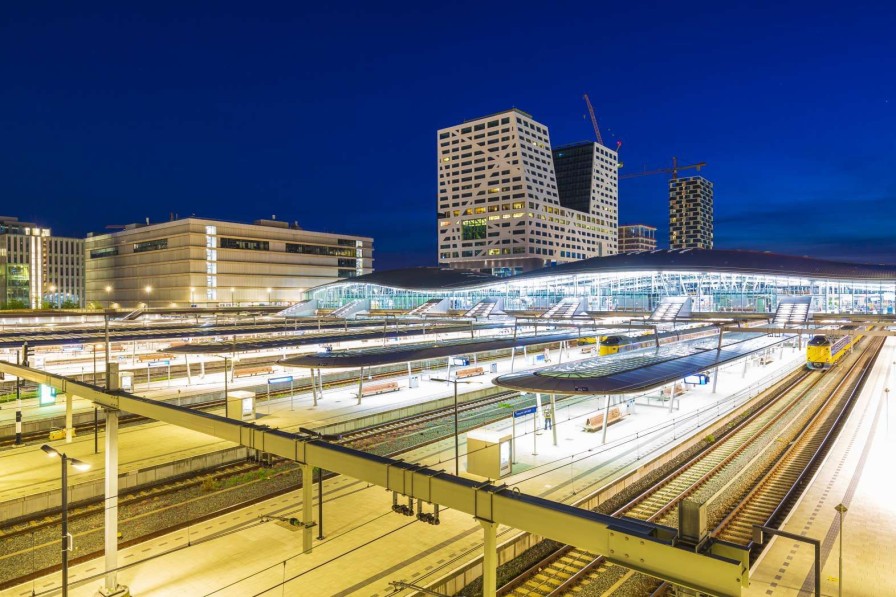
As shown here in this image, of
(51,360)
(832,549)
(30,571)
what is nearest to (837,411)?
(832,549)

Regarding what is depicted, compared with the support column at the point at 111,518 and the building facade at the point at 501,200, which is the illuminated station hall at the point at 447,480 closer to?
the support column at the point at 111,518

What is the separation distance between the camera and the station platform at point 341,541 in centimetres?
1224

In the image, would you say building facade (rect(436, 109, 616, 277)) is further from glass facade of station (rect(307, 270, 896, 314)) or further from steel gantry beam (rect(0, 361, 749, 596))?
steel gantry beam (rect(0, 361, 749, 596))

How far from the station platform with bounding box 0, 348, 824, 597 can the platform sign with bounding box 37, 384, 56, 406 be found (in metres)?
6.34

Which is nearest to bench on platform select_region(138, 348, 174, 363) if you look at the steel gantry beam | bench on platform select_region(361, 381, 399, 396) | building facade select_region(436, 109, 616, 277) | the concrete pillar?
bench on platform select_region(361, 381, 399, 396)

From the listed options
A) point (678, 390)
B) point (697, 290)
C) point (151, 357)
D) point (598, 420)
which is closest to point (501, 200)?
point (697, 290)

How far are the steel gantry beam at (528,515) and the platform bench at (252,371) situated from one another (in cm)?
3056

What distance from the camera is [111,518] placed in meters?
12.0

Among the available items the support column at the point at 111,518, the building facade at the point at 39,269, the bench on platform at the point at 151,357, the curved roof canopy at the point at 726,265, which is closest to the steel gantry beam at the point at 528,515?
the support column at the point at 111,518

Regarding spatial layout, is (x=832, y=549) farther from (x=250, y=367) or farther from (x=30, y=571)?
(x=250, y=367)

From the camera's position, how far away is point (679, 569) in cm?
587

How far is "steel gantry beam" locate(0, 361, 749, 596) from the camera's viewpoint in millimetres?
5734

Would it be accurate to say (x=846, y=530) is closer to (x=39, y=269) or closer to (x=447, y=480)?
(x=447, y=480)

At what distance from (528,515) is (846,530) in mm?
12519
